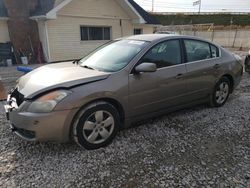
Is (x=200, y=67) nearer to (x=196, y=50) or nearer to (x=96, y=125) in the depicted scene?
(x=196, y=50)

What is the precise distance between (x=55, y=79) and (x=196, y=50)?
2.77 meters

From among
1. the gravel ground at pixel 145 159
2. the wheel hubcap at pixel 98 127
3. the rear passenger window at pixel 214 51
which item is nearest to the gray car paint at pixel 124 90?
the rear passenger window at pixel 214 51

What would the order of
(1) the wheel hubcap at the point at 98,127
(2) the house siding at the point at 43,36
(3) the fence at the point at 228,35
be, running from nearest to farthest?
1. (1) the wheel hubcap at the point at 98,127
2. (2) the house siding at the point at 43,36
3. (3) the fence at the point at 228,35

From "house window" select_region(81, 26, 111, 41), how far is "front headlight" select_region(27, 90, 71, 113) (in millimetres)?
11823

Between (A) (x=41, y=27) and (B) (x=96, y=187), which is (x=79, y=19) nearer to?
(A) (x=41, y=27)

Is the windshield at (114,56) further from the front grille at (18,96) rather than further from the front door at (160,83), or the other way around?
the front grille at (18,96)

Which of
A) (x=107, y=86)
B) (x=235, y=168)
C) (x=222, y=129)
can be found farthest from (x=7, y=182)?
(x=222, y=129)

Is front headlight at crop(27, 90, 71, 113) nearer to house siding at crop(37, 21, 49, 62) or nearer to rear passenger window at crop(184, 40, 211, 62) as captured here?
rear passenger window at crop(184, 40, 211, 62)

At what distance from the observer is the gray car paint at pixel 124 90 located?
10.1 feet

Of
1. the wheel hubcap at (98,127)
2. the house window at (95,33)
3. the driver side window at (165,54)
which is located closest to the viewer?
the wheel hubcap at (98,127)

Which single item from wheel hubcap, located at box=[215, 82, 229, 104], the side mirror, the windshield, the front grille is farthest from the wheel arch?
wheel hubcap, located at box=[215, 82, 229, 104]

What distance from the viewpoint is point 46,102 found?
9.96 feet

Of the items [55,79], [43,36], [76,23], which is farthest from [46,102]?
[76,23]

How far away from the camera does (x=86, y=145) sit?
11.0 ft
